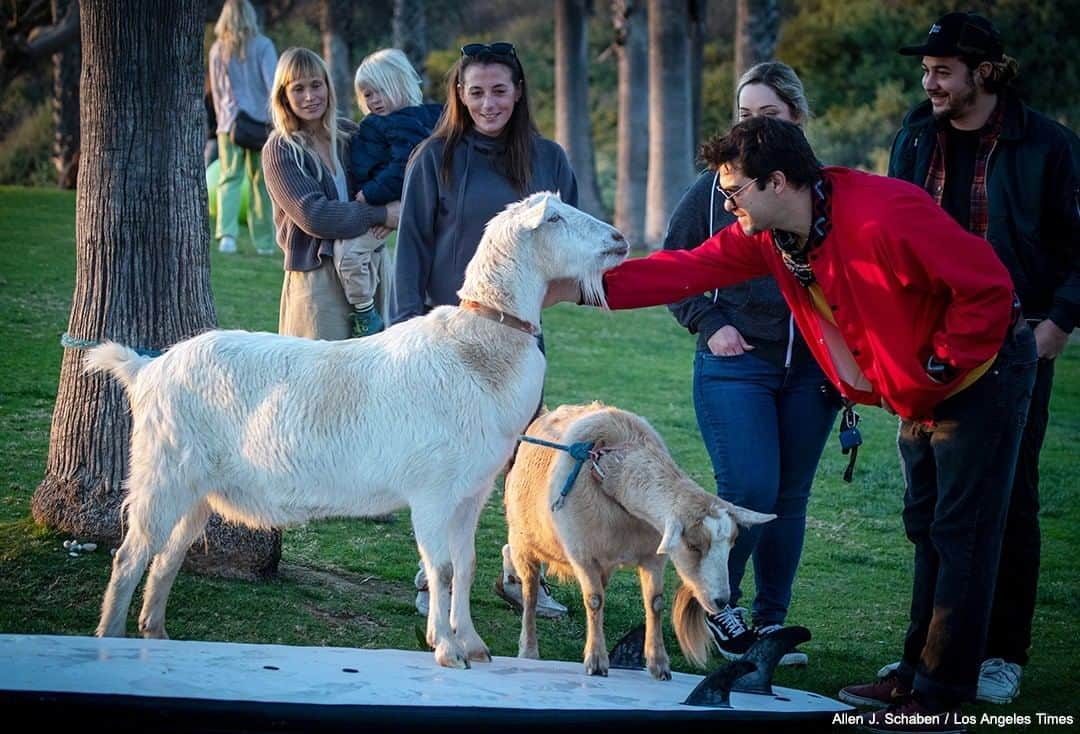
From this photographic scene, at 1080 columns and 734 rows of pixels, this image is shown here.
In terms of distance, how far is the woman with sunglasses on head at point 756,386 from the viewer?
5957mm

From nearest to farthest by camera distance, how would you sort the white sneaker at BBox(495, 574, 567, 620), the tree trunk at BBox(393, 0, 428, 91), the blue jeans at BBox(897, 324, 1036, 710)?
the blue jeans at BBox(897, 324, 1036, 710) → the white sneaker at BBox(495, 574, 567, 620) → the tree trunk at BBox(393, 0, 428, 91)

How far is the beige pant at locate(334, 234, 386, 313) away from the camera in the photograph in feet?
23.2

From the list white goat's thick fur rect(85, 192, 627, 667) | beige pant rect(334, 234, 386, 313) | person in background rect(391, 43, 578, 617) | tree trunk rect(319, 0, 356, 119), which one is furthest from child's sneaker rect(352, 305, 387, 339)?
tree trunk rect(319, 0, 356, 119)

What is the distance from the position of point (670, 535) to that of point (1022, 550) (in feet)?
5.49

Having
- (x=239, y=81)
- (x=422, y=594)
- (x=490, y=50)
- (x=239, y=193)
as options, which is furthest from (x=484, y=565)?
(x=239, y=193)

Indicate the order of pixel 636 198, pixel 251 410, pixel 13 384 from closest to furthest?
pixel 251 410, pixel 13 384, pixel 636 198

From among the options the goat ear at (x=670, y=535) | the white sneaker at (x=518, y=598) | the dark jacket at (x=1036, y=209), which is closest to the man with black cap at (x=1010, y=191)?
the dark jacket at (x=1036, y=209)

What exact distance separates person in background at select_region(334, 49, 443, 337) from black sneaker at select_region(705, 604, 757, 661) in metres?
2.65

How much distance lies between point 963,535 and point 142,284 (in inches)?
159

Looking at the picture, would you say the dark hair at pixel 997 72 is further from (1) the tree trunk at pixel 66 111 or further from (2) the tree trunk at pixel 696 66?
(2) the tree trunk at pixel 696 66

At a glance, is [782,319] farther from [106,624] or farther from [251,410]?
[106,624]

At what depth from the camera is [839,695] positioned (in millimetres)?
5895

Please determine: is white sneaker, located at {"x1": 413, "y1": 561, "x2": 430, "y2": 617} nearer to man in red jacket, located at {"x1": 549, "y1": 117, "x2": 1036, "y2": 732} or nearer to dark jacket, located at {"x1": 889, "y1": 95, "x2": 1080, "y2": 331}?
man in red jacket, located at {"x1": 549, "y1": 117, "x2": 1036, "y2": 732}

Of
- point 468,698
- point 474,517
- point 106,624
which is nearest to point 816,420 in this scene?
point 474,517
